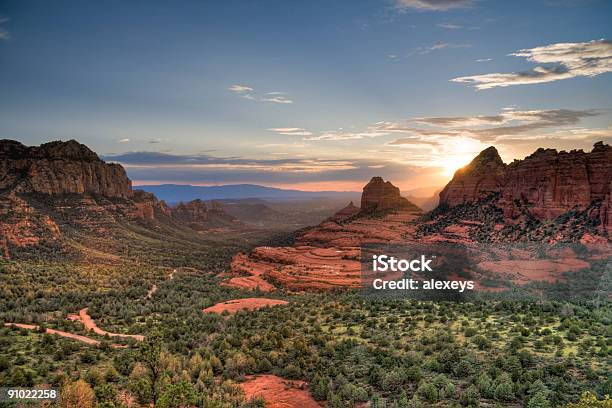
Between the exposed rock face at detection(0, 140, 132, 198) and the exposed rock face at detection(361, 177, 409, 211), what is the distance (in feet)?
235

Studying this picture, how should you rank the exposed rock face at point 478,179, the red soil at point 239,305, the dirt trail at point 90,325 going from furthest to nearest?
the exposed rock face at point 478,179, the red soil at point 239,305, the dirt trail at point 90,325

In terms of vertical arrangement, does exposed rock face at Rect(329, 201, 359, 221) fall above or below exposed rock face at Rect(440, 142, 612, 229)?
below

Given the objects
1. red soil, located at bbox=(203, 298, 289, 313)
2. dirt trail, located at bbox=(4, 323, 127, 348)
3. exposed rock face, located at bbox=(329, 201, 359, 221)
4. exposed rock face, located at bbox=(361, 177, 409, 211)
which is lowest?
red soil, located at bbox=(203, 298, 289, 313)

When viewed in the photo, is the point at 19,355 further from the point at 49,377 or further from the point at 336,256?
the point at 336,256

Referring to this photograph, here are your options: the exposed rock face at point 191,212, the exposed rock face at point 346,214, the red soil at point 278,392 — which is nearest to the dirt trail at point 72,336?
the red soil at point 278,392

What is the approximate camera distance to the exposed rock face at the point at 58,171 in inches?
3506

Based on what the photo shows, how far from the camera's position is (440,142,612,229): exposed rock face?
5869 cm

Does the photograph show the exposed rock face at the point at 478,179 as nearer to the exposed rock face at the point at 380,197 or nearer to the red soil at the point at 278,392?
the exposed rock face at the point at 380,197

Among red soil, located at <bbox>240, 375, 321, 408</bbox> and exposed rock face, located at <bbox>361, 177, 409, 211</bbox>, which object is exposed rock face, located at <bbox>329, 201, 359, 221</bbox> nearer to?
exposed rock face, located at <bbox>361, 177, 409, 211</bbox>

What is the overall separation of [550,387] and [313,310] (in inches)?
767

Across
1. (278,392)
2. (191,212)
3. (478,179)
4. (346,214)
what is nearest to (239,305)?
(278,392)

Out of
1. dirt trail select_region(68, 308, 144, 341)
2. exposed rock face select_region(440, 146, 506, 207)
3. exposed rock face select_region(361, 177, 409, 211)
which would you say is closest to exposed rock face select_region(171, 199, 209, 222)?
exposed rock face select_region(361, 177, 409, 211)

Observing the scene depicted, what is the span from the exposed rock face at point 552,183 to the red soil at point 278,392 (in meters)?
49.3

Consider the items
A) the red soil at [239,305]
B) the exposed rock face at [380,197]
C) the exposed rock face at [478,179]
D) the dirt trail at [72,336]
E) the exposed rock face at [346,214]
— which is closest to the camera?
the dirt trail at [72,336]
